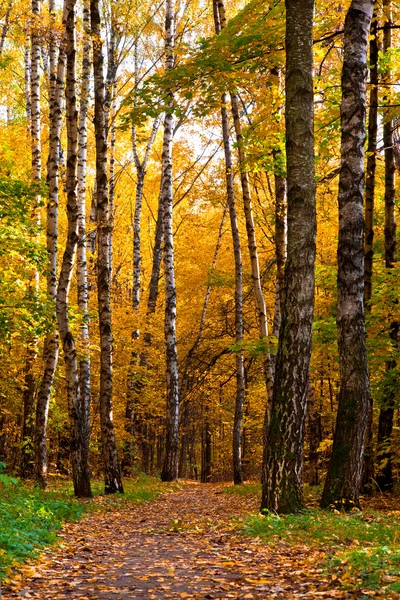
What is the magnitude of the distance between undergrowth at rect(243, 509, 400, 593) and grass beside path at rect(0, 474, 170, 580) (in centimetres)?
251

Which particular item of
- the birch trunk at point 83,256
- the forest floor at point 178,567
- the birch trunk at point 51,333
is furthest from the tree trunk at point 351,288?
the birch trunk at point 83,256

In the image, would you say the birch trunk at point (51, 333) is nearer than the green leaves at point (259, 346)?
No

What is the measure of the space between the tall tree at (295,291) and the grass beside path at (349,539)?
0.54m

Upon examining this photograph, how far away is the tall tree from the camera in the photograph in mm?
7676

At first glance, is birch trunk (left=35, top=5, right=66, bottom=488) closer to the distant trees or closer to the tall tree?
the distant trees

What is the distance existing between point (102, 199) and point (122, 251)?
20.4 meters

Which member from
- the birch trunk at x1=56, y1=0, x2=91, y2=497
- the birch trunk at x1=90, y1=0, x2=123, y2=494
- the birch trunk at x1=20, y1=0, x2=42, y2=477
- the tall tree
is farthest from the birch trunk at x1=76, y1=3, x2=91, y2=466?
the tall tree

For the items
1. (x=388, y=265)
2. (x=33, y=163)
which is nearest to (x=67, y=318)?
(x=33, y=163)

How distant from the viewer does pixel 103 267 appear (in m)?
12.6

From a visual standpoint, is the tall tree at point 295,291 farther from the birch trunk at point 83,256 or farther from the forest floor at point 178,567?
the birch trunk at point 83,256

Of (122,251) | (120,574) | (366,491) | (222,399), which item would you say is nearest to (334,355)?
(366,491)

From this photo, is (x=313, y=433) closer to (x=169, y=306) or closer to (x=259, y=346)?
(x=259, y=346)

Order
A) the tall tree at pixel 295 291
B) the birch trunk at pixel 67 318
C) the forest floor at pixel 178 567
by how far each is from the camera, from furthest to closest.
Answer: the birch trunk at pixel 67 318 < the tall tree at pixel 295 291 < the forest floor at pixel 178 567

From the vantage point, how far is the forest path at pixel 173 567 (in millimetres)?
4562
